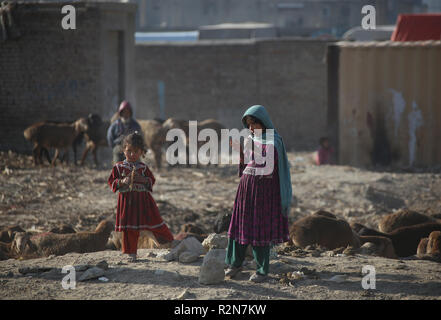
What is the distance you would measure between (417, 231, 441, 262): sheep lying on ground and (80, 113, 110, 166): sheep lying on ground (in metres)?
6.95

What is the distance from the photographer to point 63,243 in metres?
6.93

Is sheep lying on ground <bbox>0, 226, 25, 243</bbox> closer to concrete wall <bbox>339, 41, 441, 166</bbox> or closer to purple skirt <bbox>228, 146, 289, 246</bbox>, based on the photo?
purple skirt <bbox>228, 146, 289, 246</bbox>

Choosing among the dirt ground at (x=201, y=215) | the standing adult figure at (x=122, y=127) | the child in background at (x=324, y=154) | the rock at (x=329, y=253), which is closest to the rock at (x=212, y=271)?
the dirt ground at (x=201, y=215)

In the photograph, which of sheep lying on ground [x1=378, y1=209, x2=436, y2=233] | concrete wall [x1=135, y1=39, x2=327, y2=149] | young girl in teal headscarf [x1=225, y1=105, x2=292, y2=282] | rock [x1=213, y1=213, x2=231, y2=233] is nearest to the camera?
young girl in teal headscarf [x1=225, y1=105, x2=292, y2=282]

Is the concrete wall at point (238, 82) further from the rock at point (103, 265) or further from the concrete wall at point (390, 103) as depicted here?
the rock at point (103, 265)

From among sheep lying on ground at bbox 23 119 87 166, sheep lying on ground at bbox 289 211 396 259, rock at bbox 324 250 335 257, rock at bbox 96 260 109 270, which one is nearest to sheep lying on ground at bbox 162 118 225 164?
sheep lying on ground at bbox 23 119 87 166

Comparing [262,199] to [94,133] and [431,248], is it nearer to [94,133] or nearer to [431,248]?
[431,248]

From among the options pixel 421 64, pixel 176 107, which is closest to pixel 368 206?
pixel 421 64

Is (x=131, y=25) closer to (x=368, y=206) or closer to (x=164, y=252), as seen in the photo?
(x=368, y=206)

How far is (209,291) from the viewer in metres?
5.07

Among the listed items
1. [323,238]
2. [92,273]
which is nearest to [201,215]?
[323,238]

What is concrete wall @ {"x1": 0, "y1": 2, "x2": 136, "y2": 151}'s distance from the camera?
13.4 m

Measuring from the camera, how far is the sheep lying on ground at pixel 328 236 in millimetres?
6988

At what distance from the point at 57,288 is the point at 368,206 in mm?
5881
